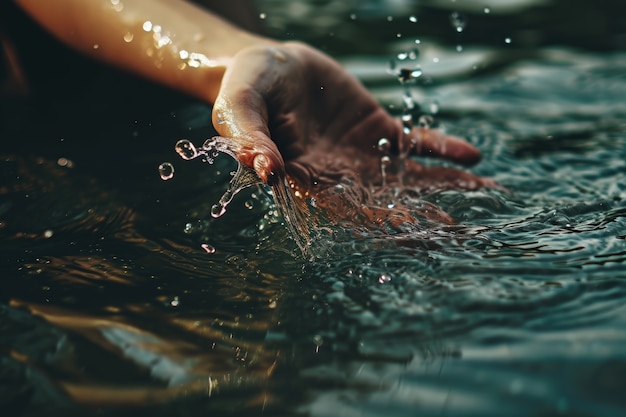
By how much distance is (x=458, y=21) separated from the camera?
187 inches

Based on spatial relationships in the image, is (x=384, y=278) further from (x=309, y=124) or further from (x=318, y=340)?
(x=309, y=124)

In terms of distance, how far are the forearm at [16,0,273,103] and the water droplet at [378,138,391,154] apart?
24.2 inches

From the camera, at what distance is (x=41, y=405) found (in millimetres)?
1566

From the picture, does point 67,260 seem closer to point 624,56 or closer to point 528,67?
point 528,67

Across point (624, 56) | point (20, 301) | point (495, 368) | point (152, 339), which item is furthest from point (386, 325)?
point (624, 56)

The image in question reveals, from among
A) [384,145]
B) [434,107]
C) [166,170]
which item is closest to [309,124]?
[384,145]

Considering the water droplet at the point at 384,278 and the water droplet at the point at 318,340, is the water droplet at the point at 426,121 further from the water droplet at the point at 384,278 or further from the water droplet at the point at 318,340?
the water droplet at the point at 318,340

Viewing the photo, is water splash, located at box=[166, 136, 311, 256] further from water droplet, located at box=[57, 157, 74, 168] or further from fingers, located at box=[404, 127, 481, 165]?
fingers, located at box=[404, 127, 481, 165]

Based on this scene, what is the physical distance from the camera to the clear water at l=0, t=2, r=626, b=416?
62.6 inches

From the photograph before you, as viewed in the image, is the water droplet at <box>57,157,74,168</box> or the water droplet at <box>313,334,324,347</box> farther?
the water droplet at <box>57,157,74,168</box>

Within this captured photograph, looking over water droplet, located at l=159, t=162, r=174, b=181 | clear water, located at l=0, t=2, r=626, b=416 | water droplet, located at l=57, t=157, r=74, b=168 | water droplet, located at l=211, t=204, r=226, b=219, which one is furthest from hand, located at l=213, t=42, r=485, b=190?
water droplet, located at l=57, t=157, r=74, b=168

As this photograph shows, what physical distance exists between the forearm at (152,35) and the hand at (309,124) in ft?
0.82

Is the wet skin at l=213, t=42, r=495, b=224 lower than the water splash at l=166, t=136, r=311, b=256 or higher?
higher

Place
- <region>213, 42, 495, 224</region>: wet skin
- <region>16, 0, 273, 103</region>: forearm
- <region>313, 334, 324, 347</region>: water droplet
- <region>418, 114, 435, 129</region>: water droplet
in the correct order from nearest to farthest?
<region>313, 334, 324, 347</region>: water droplet < <region>213, 42, 495, 224</region>: wet skin < <region>16, 0, 273, 103</region>: forearm < <region>418, 114, 435, 129</region>: water droplet
